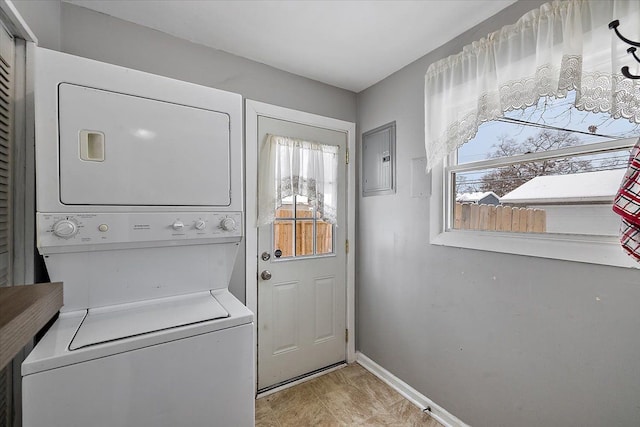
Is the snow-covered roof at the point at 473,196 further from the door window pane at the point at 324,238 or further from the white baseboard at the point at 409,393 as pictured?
the white baseboard at the point at 409,393

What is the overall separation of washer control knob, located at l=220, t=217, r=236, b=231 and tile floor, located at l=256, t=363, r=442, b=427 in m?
1.32

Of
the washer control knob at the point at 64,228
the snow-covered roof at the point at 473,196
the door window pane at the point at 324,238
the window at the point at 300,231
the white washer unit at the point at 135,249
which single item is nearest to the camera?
the white washer unit at the point at 135,249

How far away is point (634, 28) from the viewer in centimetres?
104

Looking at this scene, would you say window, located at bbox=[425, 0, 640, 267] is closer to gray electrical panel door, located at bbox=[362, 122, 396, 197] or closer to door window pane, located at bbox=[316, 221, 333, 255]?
gray electrical panel door, located at bbox=[362, 122, 396, 197]

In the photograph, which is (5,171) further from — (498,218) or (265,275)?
(498,218)

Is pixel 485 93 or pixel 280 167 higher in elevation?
pixel 485 93

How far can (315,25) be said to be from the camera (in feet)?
5.37

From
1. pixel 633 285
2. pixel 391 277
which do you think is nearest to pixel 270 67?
pixel 391 277

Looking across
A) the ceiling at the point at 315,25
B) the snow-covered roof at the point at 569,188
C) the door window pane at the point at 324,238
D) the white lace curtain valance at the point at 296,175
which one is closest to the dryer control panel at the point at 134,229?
the white lace curtain valance at the point at 296,175

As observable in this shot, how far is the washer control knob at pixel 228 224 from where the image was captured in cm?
140

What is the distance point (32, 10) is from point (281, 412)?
2.58 metres

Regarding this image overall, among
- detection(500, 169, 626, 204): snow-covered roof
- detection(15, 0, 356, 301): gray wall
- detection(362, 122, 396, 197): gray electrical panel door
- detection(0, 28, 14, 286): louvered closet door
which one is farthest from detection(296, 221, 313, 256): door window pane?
detection(0, 28, 14, 286): louvered closet door

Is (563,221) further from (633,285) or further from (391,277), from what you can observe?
(391,277)

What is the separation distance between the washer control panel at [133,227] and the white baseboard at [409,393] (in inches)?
66.0
